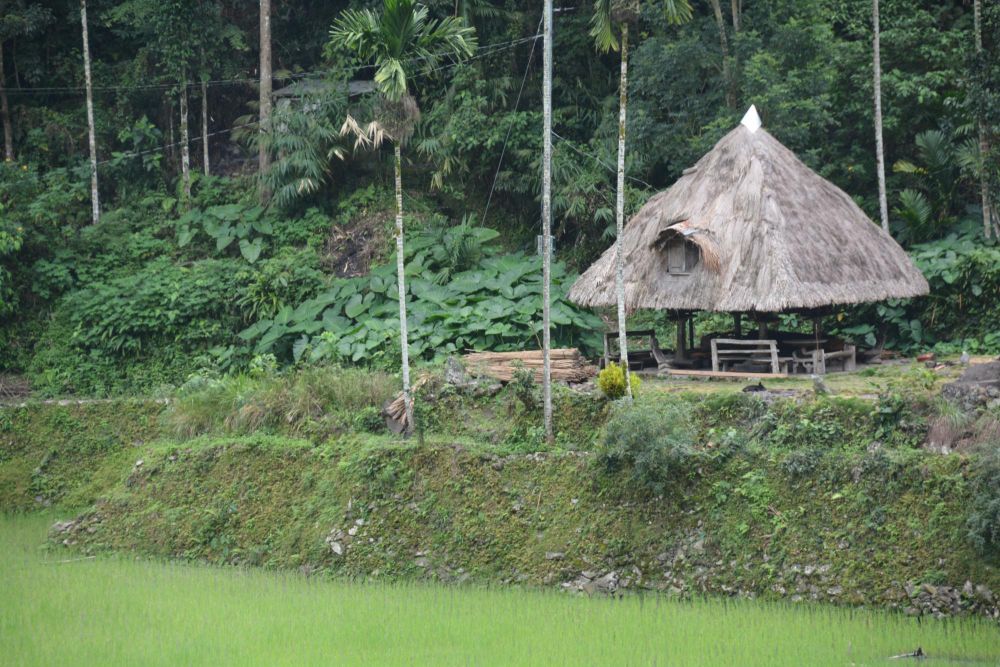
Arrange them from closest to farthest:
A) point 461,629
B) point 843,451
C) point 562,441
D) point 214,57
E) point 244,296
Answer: point 461,629 → point 843,451 → point 562,441 → point 244,296 → point 214,57

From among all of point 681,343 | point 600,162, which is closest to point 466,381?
point 681,343

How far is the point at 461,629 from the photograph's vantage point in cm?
1062

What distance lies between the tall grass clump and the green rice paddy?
3243 mm

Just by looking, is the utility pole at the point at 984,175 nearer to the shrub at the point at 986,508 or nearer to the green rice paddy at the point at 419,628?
the shrub at the point at 986,508

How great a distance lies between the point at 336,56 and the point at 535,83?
4.57 meters

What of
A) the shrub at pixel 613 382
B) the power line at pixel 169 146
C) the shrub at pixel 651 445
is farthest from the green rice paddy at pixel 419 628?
the power line at pixel 169 146

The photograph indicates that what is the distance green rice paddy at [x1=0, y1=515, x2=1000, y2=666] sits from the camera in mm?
9664

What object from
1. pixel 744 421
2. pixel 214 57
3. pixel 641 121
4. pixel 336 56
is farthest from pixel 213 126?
pixel 744 421

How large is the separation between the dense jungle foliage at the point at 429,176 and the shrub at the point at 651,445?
17.0ft

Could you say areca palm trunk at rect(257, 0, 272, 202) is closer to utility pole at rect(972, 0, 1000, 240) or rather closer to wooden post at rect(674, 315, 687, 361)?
wooden post at rect(674, 315, 687, 361)

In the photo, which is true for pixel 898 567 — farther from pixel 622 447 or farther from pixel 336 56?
pixel 336 56

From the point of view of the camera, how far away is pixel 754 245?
1564cm

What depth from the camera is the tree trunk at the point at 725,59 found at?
2033cm

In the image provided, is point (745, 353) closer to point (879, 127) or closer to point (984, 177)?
point (984, 177)
